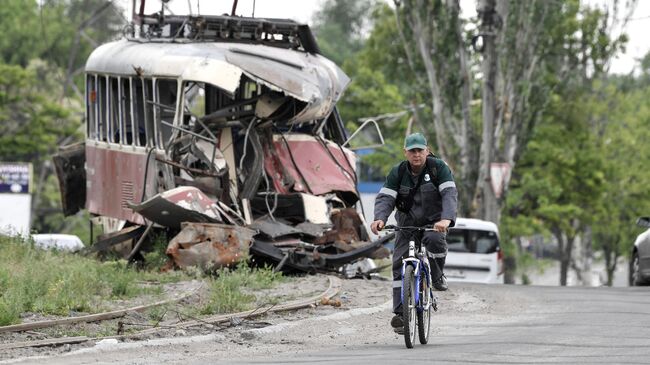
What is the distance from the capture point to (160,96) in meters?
22.1

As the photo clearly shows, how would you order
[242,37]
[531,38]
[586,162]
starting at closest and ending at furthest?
[242,37], [531,38], [586,162]

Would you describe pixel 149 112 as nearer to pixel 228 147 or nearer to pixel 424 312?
pixel 228 147

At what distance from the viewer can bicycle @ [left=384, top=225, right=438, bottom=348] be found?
41.0 ft

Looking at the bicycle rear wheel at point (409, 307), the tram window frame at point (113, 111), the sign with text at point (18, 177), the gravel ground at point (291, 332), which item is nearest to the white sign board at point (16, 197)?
the sign with text at point (18, 177)

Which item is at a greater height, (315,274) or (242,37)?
(242,37)

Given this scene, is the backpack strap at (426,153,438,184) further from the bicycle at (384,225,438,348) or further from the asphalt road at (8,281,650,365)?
the asphalt road at (8,281,650,365)

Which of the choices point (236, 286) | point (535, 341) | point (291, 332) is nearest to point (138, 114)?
point (236, 286)

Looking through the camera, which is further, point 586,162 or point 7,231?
point 586,162

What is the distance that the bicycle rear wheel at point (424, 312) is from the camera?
12.9 m

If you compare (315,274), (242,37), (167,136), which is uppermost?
(242,37)

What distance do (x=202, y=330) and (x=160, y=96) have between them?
834 centimetres

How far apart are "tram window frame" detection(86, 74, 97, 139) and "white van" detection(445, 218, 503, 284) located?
9.42m

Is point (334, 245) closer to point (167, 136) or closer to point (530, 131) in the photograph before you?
point (167, 136)

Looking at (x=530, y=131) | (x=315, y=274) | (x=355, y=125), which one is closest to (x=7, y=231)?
(x=315, y=274)
